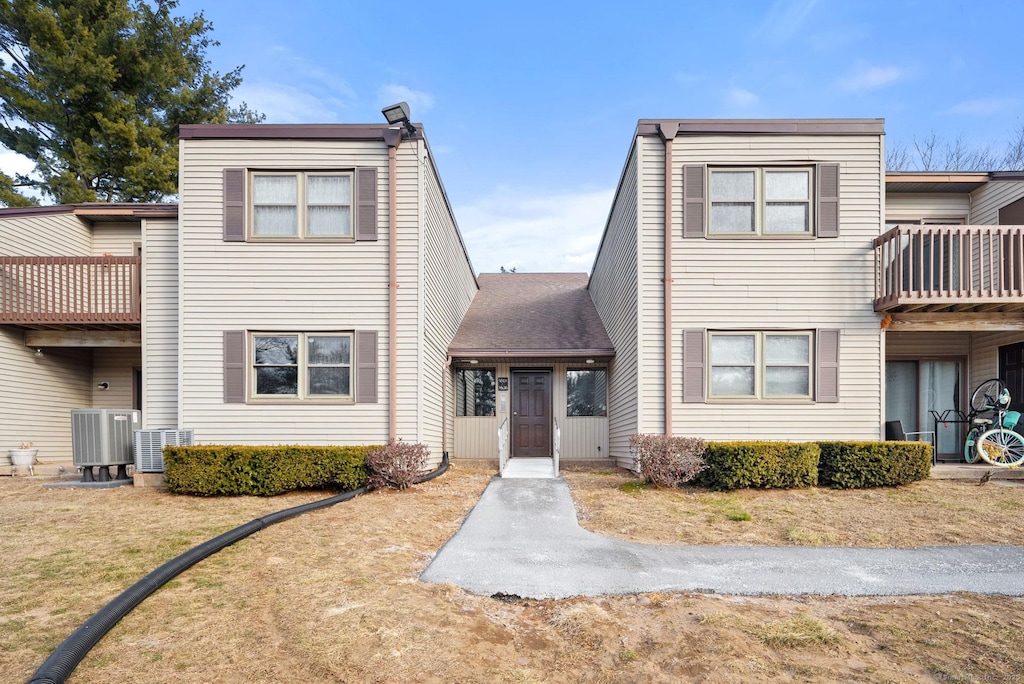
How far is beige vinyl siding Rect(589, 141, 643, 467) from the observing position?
10039 mm

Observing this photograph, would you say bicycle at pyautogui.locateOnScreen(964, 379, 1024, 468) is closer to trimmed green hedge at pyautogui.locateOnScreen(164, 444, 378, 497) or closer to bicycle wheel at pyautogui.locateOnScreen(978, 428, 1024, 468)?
bicycle wheel at pyautogui.locateOnScreen(978, 428, 1024, 468)

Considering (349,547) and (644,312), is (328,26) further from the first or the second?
(349,547)

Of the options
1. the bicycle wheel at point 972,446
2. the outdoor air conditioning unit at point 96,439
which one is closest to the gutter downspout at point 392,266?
the outdoor air conditioning unit at point 96,439

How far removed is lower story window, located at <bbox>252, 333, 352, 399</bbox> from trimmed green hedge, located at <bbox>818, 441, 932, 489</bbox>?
8.18 metres

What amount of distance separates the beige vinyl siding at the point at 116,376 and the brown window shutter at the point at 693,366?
1178cm

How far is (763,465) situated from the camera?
27.8 feet

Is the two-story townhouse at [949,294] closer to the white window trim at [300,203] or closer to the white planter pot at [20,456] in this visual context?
the white window trim at [300,203]

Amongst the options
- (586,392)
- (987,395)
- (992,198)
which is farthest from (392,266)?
(992,198)

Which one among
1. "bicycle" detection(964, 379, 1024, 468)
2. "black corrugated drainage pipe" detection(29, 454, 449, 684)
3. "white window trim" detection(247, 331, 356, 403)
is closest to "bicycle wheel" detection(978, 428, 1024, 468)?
"bicycle" detection(964, 379, 1024, 468)

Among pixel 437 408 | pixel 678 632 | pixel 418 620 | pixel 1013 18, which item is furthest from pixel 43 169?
pixel 1013 18

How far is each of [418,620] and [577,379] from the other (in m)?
9.85

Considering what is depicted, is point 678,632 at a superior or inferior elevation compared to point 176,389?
inferior

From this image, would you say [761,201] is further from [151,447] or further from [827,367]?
[151,447]

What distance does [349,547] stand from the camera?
554cm
